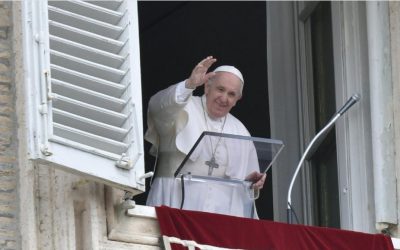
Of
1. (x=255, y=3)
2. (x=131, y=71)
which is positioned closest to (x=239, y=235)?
(x=131, y=71)

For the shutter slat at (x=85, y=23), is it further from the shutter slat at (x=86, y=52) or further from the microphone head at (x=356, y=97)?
the microphone head at (x=356, y=97)

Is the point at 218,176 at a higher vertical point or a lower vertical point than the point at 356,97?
lower

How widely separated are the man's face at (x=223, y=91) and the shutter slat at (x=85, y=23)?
1069mm

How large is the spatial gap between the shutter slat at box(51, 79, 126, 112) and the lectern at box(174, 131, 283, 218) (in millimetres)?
822

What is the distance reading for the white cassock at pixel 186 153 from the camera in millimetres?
11383

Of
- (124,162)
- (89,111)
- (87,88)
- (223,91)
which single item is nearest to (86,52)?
(87,88)

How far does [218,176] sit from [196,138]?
0.86ft

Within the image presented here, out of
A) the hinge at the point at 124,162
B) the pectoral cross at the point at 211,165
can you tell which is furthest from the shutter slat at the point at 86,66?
the pectoral cross at the point at 211,165

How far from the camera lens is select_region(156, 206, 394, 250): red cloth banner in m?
10.7

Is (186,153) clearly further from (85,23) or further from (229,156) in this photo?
(85,23)

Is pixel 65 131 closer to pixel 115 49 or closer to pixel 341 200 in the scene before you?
pixel 115 49

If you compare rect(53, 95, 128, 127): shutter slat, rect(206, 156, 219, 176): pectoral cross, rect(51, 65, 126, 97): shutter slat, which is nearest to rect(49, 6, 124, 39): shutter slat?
rect(51, 65, 126, 97): shutter slat

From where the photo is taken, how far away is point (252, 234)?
428 inches

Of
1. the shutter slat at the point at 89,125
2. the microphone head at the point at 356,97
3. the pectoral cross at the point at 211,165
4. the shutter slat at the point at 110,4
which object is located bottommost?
the shutter slat at the point at 89,125
